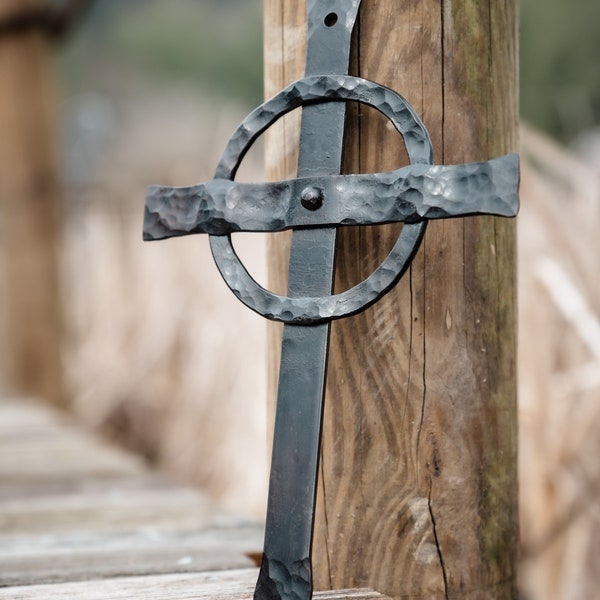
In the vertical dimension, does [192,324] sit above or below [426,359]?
below

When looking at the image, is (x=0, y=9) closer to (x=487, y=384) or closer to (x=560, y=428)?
(x=560, y=428)

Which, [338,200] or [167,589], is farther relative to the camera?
[167,589]

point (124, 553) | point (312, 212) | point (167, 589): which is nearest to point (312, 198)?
point (312, 212)

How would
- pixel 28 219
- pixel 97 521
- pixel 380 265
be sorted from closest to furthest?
pixel 380 265, pixel 97 521, pixel 28 219

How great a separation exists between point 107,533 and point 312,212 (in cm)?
90

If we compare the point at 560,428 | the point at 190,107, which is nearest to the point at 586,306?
the point at 560,428

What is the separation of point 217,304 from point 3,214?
0.87 metres

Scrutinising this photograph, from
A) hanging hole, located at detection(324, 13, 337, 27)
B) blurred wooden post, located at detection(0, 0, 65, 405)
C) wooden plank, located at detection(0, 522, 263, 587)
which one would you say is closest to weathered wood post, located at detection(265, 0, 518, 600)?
hanging hole, located at detection(324, 13, 337, 27)

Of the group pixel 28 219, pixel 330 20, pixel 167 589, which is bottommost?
pixel 167 589

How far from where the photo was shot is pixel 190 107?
22.1 meters

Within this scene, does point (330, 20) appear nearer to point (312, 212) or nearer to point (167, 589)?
point (312, 212)

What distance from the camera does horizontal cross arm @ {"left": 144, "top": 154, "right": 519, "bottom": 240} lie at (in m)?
0.82

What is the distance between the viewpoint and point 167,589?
3.35ft

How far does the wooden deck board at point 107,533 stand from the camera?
3.50 feet
